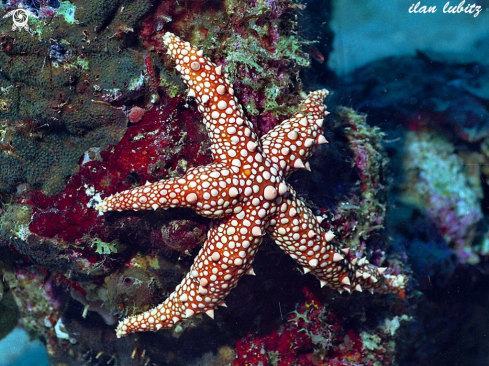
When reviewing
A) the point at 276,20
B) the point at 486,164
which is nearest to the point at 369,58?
the point at 486,164

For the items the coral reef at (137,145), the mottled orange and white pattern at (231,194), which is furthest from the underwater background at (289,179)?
the mottled orange and white pattern at (231,194)

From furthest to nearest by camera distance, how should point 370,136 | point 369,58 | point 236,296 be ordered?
point 369,58, point 370,136, point 236,296

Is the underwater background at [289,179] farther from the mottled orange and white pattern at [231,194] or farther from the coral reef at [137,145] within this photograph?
the mottled orange and white pattern at [231,194]

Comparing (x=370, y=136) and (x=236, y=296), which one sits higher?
(x=370, y=136)

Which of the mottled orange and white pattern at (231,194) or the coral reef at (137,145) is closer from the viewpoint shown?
the mottled orange and white pattern at (231,194)

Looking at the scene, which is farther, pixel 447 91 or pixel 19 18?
pixel 447 91

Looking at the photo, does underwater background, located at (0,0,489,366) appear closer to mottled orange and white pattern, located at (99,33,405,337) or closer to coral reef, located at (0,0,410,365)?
coral reef, located at (0,0,410,365)

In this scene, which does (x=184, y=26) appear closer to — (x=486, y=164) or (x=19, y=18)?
(x=19, y=18)
